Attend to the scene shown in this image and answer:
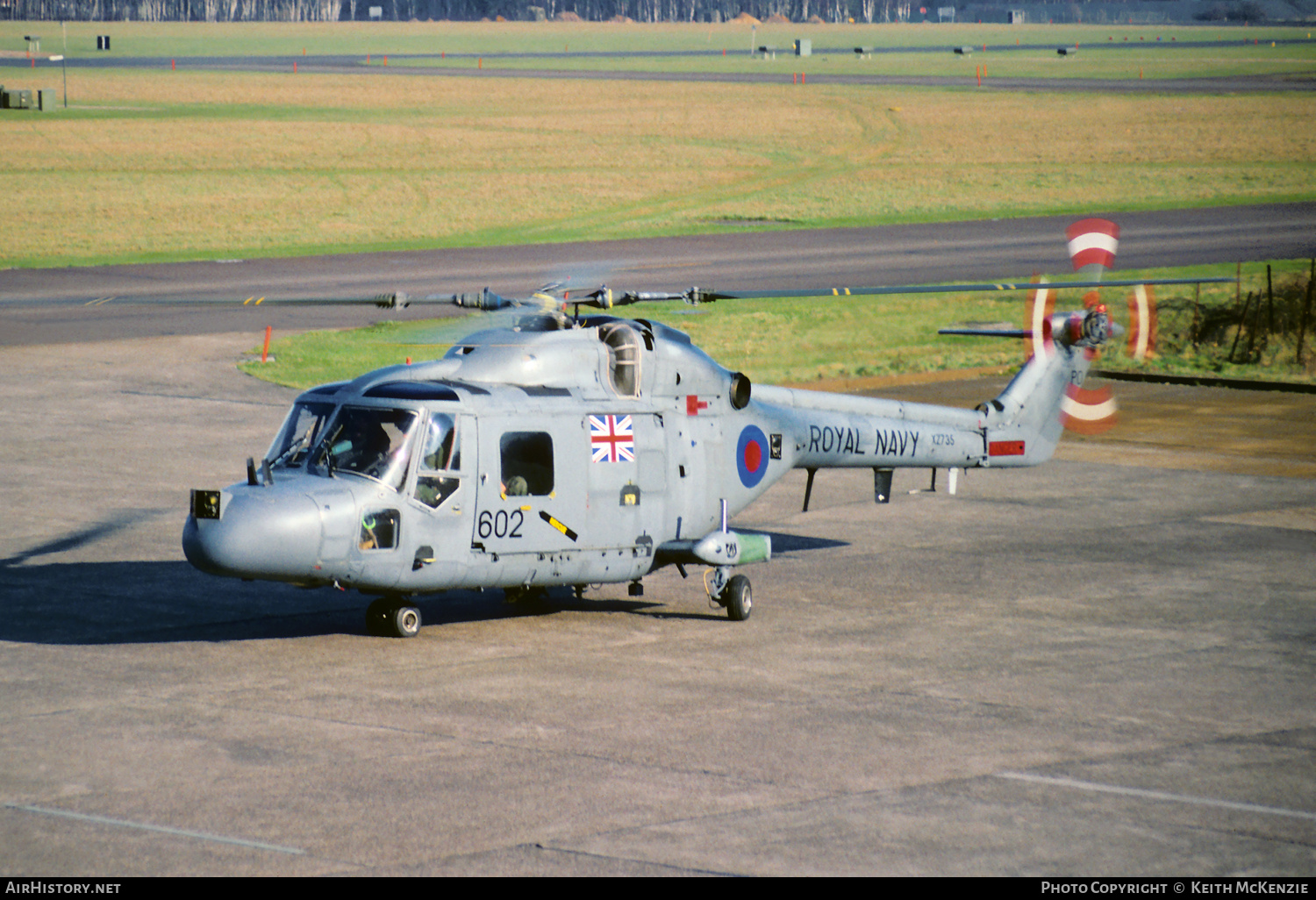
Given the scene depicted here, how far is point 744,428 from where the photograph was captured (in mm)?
18547

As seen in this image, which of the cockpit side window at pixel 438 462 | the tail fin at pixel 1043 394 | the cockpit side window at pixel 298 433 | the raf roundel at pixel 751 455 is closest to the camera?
the cockpit side window at pixel 438 462

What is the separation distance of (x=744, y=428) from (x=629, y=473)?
1.93 m

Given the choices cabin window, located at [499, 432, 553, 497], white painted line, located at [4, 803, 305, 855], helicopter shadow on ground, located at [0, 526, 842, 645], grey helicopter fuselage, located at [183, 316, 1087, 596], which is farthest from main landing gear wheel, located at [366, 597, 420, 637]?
white painted line, located at [4, 803, 305, 855]

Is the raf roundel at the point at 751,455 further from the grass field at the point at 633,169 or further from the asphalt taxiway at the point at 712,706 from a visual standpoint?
the grass field at the point at 633,169

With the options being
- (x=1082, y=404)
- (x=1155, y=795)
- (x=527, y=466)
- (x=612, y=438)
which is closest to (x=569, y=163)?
(x=1082, y=404)

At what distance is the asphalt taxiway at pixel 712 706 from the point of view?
36.0 ft

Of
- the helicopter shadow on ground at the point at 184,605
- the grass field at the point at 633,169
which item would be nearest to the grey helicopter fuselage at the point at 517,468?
the helicopter shadow on ground at the point at 184,605

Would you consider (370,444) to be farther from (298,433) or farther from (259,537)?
(259,537)

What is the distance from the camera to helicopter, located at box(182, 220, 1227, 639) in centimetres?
1518

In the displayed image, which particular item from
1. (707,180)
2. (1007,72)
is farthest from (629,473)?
(1007,72)

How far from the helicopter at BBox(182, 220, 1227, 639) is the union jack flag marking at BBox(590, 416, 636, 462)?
0.8 inches

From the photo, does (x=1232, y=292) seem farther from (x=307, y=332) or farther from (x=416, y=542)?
(x=416, y=542)

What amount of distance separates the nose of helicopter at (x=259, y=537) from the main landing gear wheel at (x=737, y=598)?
15.2 feet

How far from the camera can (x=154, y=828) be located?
1106cm
